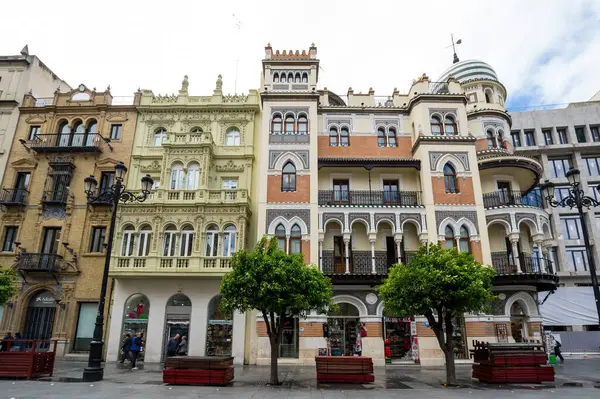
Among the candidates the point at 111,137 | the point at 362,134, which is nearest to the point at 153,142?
the point at 111,137

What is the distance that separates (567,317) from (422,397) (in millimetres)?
22649

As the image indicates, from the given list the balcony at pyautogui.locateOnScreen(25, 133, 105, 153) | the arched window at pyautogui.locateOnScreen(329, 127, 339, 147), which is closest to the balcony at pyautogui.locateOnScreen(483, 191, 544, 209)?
the arched window at pyautogui.locateOnScreen(329, 127, 339, 147)

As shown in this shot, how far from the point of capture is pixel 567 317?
27031mm

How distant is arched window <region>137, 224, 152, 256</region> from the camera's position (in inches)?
871

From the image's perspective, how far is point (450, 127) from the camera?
24812mm

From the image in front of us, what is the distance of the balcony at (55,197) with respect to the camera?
24.3 metres

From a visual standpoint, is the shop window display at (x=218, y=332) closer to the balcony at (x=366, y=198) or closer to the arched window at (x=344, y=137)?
the balcony at (x=366, y=198)

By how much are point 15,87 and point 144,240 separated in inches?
650

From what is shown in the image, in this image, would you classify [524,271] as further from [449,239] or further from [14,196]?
[14,196]

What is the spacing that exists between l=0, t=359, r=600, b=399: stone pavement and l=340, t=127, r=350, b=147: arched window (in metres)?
14.6

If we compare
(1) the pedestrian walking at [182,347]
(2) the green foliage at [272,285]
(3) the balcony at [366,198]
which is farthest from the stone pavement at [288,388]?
(3) the balcony at [366,198]

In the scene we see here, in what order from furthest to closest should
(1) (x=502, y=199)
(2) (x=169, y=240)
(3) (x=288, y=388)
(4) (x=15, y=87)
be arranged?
(4) (x=15, y=87) → (1) (x=502, y=199) → (2) (x=169, y=240) → (3) (x=288, y=388)

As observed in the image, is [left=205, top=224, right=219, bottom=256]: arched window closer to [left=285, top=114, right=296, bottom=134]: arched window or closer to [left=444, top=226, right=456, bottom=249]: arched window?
[left=285, top=114, right=296, bottom=134]: arched window

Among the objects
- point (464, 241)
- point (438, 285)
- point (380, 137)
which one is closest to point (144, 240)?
point (380, 137)
